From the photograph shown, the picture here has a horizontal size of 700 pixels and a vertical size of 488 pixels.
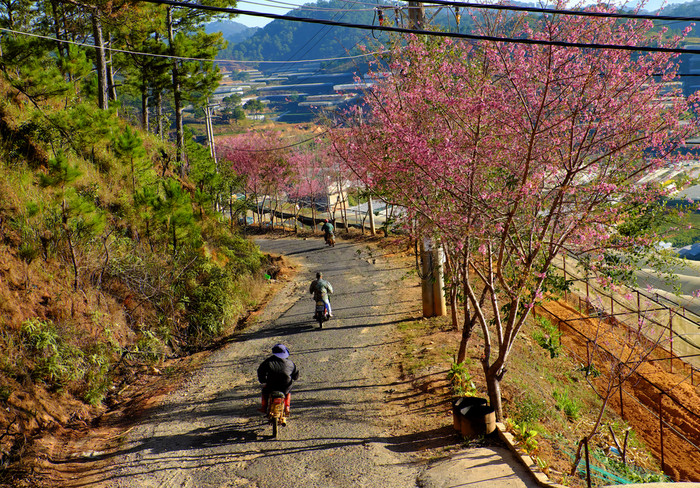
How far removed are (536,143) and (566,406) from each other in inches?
232

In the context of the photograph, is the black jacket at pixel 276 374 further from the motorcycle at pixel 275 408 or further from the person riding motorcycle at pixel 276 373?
the motorcycle at pixel 275 408

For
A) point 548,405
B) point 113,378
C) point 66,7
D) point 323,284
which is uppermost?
point 66,7

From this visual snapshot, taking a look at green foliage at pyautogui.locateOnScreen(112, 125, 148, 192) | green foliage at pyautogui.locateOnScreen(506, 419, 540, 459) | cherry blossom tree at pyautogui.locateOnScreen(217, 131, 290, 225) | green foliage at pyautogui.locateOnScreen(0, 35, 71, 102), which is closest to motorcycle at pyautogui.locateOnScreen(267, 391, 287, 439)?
green foliage at pyautogui.locateOnScreen(506, 419, 540, 459)

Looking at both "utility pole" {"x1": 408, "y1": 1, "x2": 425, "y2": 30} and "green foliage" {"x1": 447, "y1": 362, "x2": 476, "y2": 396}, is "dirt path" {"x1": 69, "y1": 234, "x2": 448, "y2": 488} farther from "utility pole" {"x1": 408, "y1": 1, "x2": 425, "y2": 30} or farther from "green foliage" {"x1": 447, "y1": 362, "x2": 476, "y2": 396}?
"utility pole" {"x1": 408, "y1": 1, "x2": 425, "y2": 30}

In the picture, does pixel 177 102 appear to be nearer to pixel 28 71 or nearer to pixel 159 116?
pixel 159 116

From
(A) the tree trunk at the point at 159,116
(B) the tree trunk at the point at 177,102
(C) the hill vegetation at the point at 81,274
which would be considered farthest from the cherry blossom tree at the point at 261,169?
(C) the hill vegetation at the point at 81,274

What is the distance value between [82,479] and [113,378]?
3967 millimetres

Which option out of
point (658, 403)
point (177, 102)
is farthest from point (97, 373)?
point (177, 102)

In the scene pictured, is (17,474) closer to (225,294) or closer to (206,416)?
(206,416)

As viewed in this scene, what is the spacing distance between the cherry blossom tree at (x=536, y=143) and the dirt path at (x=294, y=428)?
6.89 feet

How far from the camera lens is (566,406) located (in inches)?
423

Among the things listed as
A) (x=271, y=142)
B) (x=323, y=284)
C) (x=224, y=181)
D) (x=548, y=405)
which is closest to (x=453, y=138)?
(x=548, y=405)

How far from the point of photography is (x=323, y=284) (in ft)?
45.7

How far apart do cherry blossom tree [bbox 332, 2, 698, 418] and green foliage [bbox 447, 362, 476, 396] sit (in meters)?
1.20
